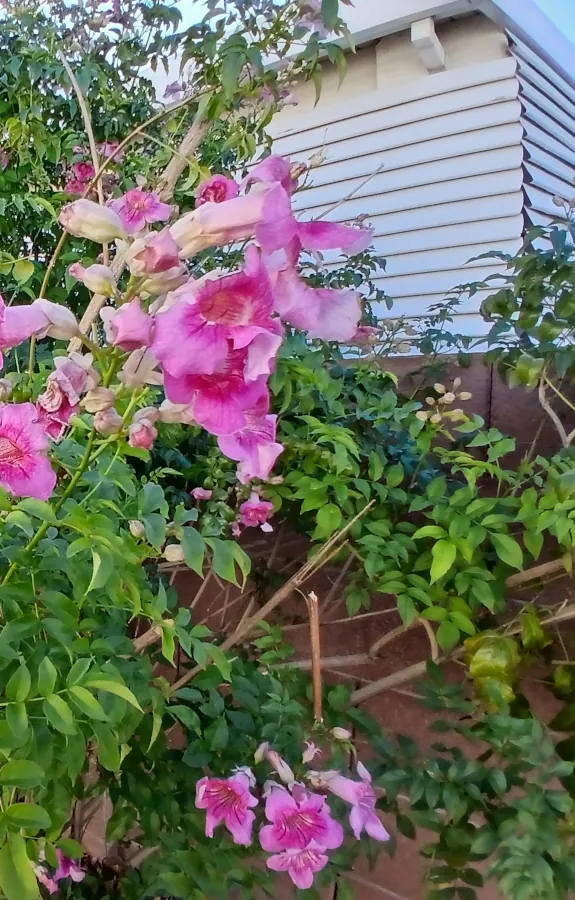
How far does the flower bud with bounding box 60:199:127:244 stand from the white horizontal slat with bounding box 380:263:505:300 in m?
1.40

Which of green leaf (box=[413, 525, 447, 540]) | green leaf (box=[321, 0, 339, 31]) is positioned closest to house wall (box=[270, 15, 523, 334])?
green leaf (box=[321, 0, 339, 31])

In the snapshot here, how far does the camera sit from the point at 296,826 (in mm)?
763

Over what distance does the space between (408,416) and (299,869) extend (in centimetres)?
68

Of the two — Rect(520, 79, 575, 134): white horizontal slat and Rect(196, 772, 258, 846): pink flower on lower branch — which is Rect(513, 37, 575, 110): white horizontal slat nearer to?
Rect(520, 79, 575, 134): white horizontal slat

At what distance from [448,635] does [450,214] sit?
1.31 metres

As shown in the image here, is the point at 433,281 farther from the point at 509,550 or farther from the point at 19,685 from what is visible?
the point at 19,685

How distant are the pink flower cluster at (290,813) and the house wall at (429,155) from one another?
1222 millimetres

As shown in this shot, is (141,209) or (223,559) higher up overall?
(141,209)

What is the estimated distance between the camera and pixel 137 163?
1471mm

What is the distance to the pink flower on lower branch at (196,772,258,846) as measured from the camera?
31.1 inches

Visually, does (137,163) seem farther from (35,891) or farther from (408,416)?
(35,891)

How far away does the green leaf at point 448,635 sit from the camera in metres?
0.92

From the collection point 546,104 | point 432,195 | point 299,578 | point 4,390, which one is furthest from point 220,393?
point 546,104

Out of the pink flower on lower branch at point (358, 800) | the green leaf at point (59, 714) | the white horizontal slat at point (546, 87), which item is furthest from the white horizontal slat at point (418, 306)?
the green leaf at point (59, 714)
